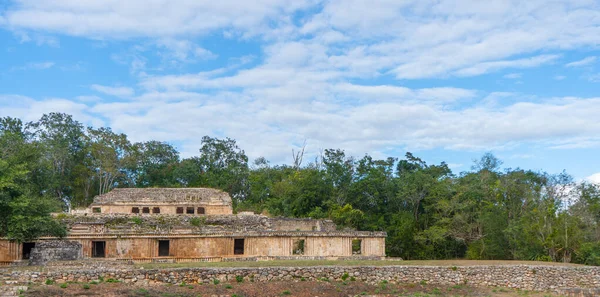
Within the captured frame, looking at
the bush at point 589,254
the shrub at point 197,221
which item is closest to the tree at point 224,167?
the shrub at point 197,221

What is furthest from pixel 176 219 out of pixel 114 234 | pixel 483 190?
pixel 483 190

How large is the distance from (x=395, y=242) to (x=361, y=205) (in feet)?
21.4

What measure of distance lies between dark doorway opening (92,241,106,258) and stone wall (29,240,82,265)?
2.55 metres

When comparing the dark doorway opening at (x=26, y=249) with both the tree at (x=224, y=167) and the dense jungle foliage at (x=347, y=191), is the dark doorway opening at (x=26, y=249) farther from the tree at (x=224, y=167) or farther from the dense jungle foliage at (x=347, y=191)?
the tree at (x=224, y=167)

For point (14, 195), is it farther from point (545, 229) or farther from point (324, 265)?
point (545, 229)

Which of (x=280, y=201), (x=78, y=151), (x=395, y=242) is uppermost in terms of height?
(x=78, y=151)

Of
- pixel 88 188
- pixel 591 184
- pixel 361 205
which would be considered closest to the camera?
pixel 591 184

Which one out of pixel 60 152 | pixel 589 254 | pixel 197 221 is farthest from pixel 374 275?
pixel 60 152

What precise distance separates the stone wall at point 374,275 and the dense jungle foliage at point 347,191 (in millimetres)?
4185

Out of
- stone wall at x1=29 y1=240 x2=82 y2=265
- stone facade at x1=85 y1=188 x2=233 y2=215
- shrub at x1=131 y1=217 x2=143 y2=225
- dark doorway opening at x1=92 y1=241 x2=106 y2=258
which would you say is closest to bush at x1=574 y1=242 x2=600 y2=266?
stone facade at x1=85 y1=188 x2=233 y2=215

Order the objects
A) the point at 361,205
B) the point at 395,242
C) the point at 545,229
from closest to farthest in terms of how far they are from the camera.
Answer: the point at 545,229
the point at 395,242
the point at 361,205

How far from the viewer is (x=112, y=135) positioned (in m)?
60.6

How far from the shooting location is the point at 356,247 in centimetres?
3312

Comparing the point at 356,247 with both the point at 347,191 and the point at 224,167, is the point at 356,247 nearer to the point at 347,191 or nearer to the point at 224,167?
the point at 347,191
